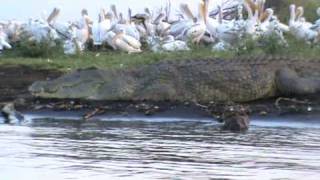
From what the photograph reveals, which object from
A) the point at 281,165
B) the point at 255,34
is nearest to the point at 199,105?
the point at 281,165

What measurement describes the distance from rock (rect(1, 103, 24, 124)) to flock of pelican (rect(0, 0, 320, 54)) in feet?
29.9

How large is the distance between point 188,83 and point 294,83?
172 centimetres

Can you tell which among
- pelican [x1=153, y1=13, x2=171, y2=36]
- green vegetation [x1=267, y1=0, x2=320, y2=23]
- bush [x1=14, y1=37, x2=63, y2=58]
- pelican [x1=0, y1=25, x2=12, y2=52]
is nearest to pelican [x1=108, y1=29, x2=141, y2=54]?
bush [x1=14, y1=37, x2=63, y2=58]

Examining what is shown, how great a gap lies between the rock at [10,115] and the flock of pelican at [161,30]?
912cm

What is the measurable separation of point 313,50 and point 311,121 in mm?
9250

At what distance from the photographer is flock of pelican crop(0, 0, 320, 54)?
79.3 feet

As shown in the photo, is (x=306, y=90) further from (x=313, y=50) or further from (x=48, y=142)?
(x=313, y=50)

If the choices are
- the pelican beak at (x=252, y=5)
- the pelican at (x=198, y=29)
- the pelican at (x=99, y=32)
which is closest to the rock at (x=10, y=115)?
the pelican at (x=198, y=29)

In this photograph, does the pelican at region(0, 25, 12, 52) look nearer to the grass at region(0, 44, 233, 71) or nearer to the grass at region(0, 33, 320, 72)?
the grass at region(0, 33, 320, 72)

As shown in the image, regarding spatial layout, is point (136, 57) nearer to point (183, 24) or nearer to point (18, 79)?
point (18, 79)

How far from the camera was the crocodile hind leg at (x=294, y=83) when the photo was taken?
47.8 ft

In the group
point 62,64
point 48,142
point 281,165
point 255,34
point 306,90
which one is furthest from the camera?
point 255,34

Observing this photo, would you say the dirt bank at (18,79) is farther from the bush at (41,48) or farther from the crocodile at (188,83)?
the bush at (41,48)

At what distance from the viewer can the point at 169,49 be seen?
944 inches
